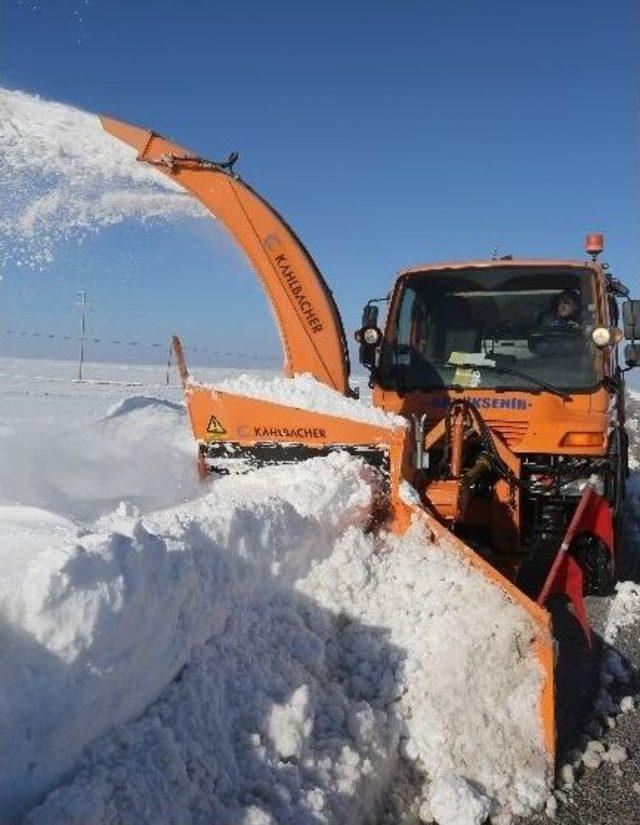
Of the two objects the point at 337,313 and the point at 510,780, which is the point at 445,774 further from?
the point at 337,313

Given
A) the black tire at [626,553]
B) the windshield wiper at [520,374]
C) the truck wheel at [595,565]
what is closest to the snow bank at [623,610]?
the truck wheel at [595,565]

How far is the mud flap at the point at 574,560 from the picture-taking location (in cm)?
361

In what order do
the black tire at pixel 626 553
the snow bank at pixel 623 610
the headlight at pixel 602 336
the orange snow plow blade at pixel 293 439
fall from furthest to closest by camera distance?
the black tire at pixel 626 553
the headlight at pixel 602 336
the snow bank at pixel 623 610
the orange snow plow blade at pixel 293 439

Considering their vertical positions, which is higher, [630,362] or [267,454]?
[630,362]

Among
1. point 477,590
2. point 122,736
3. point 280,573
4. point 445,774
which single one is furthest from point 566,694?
point 122,736

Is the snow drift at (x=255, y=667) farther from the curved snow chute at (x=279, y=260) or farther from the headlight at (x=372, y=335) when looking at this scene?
the headlight at (x=372, y=335)

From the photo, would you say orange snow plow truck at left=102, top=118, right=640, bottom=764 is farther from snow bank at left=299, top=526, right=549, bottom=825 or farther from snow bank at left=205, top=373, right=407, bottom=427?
snow bank at left=299, top=526, right=549, bottom=825

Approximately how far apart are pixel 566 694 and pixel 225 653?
1796mm

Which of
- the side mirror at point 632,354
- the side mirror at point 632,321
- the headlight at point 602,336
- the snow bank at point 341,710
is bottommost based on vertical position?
the snow bank at point 341,710

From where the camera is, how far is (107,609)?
7.02ft

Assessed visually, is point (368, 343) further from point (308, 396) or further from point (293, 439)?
point (293, 439)

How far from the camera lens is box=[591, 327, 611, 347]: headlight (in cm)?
490

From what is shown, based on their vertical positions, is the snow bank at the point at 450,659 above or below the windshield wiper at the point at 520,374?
below

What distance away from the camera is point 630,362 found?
17.9ft
